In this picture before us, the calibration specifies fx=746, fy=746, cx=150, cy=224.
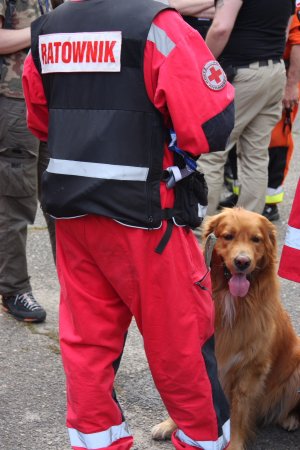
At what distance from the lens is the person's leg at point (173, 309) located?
2.55m

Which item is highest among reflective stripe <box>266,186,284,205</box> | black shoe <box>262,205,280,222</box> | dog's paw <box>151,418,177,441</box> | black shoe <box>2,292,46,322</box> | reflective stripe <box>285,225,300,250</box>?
reflective stripe <box>285,225,300,250</box>

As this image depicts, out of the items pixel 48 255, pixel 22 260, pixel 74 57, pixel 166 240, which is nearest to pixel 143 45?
pixel 74 57

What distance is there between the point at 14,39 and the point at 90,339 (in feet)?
6.27

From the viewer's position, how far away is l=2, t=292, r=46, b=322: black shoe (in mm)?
4387

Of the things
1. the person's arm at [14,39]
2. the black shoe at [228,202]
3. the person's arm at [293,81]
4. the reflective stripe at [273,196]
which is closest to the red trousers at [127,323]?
the person's arm at [14,39]

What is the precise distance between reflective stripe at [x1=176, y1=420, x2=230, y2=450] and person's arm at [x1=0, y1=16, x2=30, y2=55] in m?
2.20

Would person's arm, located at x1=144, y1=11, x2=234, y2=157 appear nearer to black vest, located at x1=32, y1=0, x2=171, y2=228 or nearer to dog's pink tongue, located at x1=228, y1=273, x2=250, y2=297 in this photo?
black vest, located at x1=32, y1=0, x2=171, y2=228

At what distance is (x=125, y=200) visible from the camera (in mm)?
2496

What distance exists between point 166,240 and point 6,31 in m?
1.91

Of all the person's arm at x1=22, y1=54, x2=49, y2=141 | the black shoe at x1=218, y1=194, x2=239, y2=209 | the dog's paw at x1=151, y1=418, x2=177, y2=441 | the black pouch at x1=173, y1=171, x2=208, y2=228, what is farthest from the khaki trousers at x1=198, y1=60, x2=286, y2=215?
the black pouch at x1=173, y1=171, x2=208, y2=228

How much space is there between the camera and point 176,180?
8.35ft

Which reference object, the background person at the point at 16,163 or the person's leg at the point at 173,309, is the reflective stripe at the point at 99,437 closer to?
the person's leg at the point at 173,309

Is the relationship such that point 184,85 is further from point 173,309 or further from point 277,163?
point 277,163

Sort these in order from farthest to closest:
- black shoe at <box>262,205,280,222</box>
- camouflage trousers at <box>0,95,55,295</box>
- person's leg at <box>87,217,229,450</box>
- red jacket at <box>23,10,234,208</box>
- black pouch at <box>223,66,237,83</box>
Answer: black shoe at <box>262,205,280,222</box> → black pouch at <box>223,66,237,83</box> → camouflage trousers at <box>0,95,55,295</box> → person's leg at <box>87,217,229,450</box> → red jacket at <box>23,10,234,208</box>
